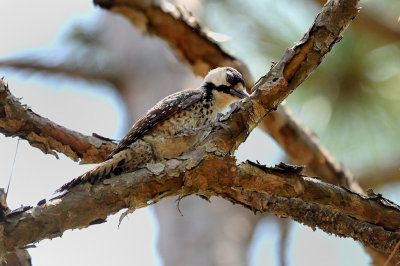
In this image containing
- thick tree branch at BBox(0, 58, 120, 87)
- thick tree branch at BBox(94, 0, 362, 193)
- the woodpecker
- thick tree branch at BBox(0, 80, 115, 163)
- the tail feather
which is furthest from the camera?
thick tree branch at BBox(0, 58, 120, 87)

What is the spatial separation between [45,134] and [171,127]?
2.54 feet

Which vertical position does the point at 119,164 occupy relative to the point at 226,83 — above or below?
below

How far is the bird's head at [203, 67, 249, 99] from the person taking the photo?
4.38 m

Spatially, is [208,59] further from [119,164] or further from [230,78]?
[119,164]

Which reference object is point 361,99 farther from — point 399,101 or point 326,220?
point 326,220

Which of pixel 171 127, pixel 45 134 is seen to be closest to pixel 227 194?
pixel 171 127

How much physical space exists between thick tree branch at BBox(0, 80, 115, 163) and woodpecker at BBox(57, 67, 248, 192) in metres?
0.29

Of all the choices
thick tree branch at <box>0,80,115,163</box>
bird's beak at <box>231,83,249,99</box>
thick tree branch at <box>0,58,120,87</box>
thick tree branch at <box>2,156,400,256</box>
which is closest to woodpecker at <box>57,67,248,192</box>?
bird's beak at <box>231,83,249,99</box>

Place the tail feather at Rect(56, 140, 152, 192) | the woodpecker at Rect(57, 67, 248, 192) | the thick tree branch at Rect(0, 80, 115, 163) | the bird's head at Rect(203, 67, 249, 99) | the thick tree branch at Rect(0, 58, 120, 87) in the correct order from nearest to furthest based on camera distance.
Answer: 1. the tail feather at Rect(56, 140, 152, 192)
2. the thick tree branch at Rect(0, 80, 115, 163)
3. the woodpecker at Rect(57, 67, 248, 192)
4. the bird's head at Rect(203, 67, 249, 99)
5. the thick tree branch at Rect(0, 58, 120, 87)

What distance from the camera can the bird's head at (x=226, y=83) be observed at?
14.4ft

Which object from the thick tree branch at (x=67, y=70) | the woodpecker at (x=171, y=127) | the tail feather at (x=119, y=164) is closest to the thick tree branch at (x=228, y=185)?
the tail feather at (x=119, y=164)

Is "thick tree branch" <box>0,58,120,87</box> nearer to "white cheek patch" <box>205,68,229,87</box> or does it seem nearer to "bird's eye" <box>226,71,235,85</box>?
"white cheek patch" <box>205,68,229,87</box>

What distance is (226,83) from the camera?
4.38 meters

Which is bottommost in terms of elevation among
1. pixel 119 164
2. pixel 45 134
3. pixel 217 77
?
pixel 119 164
